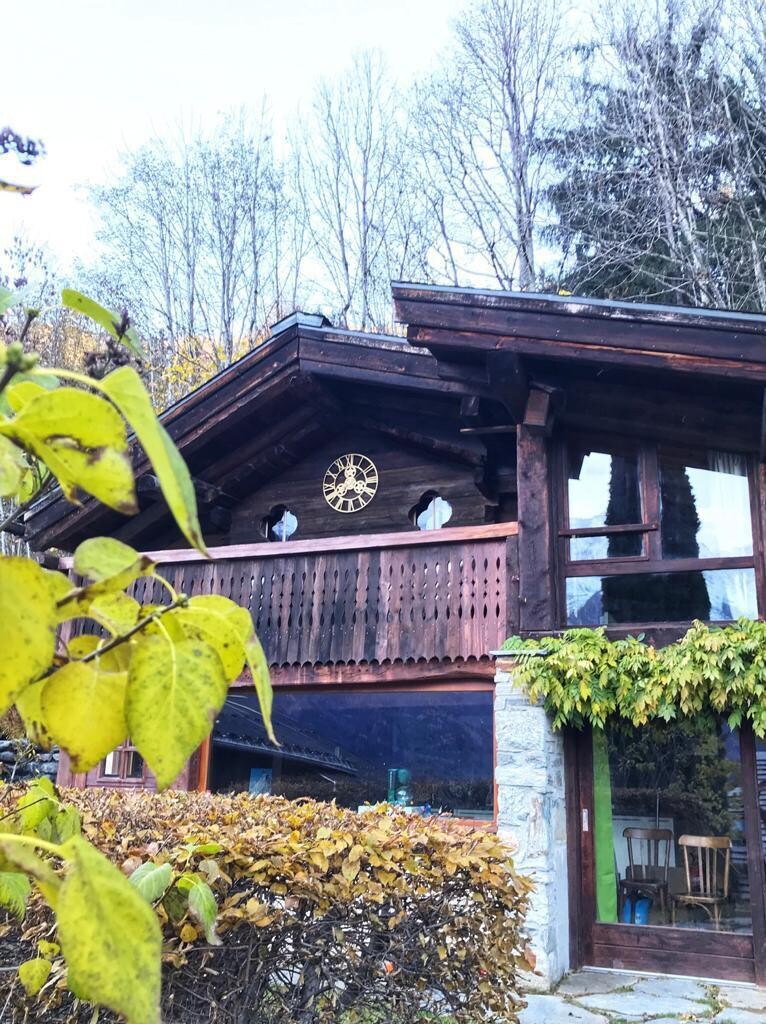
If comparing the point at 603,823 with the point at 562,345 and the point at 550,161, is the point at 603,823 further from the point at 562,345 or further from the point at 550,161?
the point at 550,161

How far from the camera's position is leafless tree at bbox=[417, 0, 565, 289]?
21.5m

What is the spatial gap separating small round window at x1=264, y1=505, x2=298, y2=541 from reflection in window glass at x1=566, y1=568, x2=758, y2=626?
346cm

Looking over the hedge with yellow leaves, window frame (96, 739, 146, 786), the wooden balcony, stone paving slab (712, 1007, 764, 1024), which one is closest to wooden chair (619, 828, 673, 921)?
stone paving slab (712, 1007, 764, 1024)

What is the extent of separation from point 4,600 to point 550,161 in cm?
2297

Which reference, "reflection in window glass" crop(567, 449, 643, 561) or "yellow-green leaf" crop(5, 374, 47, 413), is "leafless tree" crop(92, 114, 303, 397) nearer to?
"reflection in window glass" crop(567, 449, 643, 561)

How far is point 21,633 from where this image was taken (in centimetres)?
63

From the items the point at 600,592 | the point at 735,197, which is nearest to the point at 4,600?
the point at 600,592

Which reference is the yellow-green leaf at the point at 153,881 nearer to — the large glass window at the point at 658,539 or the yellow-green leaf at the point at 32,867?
the yellow-green leaf at the point at 32,867

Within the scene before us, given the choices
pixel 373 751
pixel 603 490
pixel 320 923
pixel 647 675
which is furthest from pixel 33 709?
pixel 373 751

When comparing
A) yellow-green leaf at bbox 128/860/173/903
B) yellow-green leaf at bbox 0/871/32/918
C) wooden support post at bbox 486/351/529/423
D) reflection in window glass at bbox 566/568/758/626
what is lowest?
yellow-green leaf at bbox 128/860/173/903

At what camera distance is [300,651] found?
Answer: 8.70m

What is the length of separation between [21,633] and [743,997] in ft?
23.4

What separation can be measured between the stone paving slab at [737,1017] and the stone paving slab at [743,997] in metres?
0.11

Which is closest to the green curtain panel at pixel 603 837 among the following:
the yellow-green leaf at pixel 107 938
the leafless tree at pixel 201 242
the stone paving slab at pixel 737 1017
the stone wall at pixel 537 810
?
the stone wall at pixel 537 810
